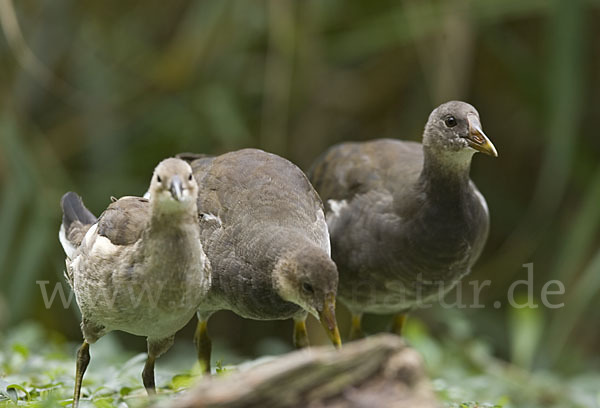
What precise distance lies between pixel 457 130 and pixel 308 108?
11.5 feet

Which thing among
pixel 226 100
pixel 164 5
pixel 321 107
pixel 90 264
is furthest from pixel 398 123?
pixel 90 264

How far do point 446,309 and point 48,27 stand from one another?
415 cm

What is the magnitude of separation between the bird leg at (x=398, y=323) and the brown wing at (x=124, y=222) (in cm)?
225

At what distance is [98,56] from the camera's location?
809 centimetres

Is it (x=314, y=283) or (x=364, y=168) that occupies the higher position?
(x=364, y=168)

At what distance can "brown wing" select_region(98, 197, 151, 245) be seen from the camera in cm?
368

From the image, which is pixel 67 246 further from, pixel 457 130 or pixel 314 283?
pixel 457 130

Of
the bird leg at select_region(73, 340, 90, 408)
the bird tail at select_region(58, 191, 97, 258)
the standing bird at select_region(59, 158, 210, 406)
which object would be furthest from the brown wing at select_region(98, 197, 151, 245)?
the bird leg at select_region(73, 340, 90, 408)

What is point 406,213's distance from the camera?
4.98 metres

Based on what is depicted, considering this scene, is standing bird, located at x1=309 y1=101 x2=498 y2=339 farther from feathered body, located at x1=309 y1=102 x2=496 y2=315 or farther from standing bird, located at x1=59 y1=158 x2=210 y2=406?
standing bird, located at x1=59 y1=158 x2=210 y2=406

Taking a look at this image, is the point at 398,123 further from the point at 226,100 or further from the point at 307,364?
the point at 307,364

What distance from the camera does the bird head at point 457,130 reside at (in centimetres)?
454

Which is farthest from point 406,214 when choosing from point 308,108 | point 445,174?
point 308,108

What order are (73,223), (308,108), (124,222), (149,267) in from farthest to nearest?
(308,108) < (73,223) < (124,222) < (149,267)
